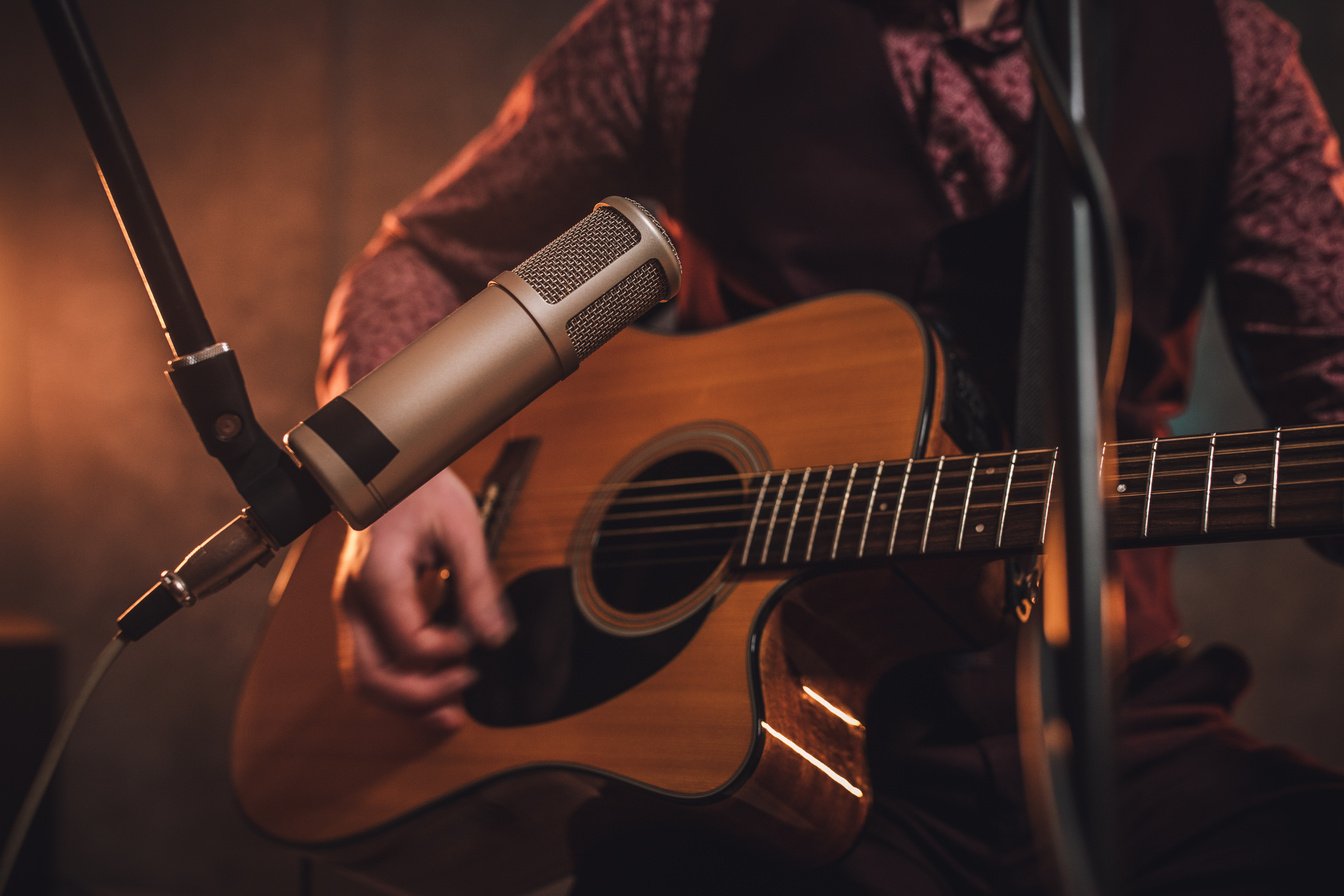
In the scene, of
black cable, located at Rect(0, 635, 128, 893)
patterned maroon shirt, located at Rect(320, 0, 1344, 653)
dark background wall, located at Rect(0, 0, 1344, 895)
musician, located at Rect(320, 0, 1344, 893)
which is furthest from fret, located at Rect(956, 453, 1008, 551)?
dark background wall, located at Rect(0, 0, 1344, 895)

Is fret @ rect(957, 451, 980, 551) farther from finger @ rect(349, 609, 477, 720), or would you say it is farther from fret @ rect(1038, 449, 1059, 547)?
finger @ rect(349, 609, 477, 720)

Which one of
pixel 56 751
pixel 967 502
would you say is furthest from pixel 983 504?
pixel 56 751

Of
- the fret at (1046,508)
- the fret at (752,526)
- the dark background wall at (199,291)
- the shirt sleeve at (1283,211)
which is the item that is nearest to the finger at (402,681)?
the fret at (752,526)

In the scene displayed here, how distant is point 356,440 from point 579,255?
148 millimetres

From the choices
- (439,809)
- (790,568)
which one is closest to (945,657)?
(790,568)

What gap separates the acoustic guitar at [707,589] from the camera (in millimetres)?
676

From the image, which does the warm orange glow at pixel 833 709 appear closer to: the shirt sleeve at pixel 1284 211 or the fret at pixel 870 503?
the fret at pixel 870 503

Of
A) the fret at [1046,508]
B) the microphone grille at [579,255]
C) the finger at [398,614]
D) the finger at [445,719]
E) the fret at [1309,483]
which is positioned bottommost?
the finger at [445,719]

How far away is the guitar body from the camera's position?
73cm

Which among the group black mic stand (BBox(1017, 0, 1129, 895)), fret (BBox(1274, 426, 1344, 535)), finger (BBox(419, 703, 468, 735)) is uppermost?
black mic stand (BBox(1017, 0, 1129, 895))

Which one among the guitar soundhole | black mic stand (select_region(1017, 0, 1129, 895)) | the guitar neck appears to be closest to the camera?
black mic stand (select_region(1017, 0, 1129, 895))

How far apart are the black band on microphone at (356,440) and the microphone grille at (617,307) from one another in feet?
0.36

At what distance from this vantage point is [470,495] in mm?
922

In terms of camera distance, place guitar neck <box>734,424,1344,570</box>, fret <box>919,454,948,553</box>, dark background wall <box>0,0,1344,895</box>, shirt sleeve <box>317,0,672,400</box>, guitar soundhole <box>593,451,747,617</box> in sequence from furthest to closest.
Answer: dark background wall <box>0,0,1344,895</box>
shirt sleeve <box>317,0,672,400</box>
guitar soundhole <box>593,451,747,617</box>
fret <box>919,454,948,553</box>
guitar neck <box>734,424,1344,570</box>
